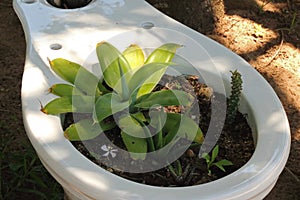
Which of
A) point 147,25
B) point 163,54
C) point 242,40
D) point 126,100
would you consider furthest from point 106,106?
point 242,40

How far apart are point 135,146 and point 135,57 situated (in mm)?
210

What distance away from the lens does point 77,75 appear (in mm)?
1140

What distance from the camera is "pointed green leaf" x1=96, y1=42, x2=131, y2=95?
3.71ft

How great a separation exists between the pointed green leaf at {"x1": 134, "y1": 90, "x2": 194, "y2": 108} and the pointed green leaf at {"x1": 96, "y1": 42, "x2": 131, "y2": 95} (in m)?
0.05

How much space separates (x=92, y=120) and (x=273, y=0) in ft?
4.04

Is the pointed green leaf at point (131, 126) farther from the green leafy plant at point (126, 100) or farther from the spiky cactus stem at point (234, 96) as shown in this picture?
the spiky cactus stem at point (234, 96)

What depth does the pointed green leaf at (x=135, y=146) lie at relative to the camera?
1.06 meters

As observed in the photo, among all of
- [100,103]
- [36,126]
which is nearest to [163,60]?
[100,103]

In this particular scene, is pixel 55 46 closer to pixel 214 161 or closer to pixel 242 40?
pixel 214 161

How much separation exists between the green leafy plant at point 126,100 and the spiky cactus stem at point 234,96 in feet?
0.26

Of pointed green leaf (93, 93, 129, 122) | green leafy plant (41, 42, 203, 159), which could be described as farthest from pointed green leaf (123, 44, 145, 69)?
pointed green leaf (93, 93, 129, 122)

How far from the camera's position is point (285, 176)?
158 cm

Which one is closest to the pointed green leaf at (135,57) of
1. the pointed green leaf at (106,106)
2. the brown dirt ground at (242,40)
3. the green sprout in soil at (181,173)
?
the pointed green leaf at (106,106)

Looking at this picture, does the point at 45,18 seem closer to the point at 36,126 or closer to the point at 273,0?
the point at 36,126
